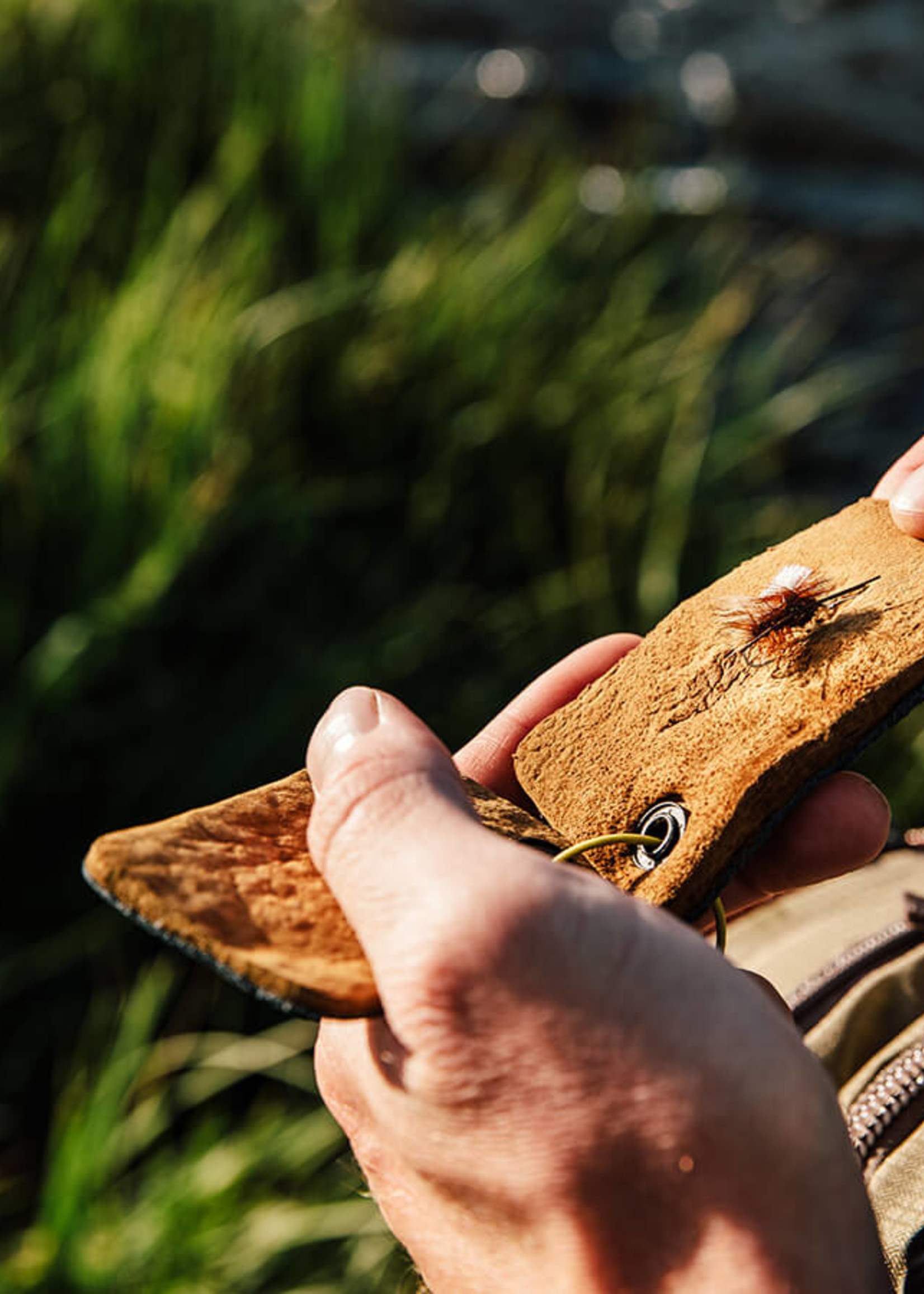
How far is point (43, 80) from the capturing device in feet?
8.27

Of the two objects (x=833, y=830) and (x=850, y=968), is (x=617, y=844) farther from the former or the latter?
(x=850, y=968)

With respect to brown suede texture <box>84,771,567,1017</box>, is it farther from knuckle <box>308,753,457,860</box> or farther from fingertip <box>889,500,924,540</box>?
fingertip <box>889,500,924,540</box>

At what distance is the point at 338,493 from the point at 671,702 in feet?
3.95

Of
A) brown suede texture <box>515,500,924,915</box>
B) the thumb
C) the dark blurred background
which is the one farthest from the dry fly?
the dark blurred background

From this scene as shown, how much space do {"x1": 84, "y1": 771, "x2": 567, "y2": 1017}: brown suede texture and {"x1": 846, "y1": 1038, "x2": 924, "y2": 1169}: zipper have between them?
408 millimetres

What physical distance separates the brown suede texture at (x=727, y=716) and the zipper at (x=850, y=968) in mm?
246

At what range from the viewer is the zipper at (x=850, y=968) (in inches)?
35.7

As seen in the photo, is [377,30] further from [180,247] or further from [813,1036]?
[813,1036]

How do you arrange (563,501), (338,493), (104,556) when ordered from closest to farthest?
(104,556) → (338,493) → (563,501)

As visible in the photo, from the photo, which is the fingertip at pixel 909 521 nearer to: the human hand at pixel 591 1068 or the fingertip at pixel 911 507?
the fingertip at pixel 911 507

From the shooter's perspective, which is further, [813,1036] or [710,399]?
[710,399]

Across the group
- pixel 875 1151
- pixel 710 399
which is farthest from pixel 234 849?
pixel 710 399

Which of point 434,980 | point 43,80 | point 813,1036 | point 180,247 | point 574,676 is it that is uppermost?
point 43,80

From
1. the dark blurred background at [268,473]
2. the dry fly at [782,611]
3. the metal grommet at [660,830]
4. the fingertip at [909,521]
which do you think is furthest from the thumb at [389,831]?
the dark blurred background at [268,473]
